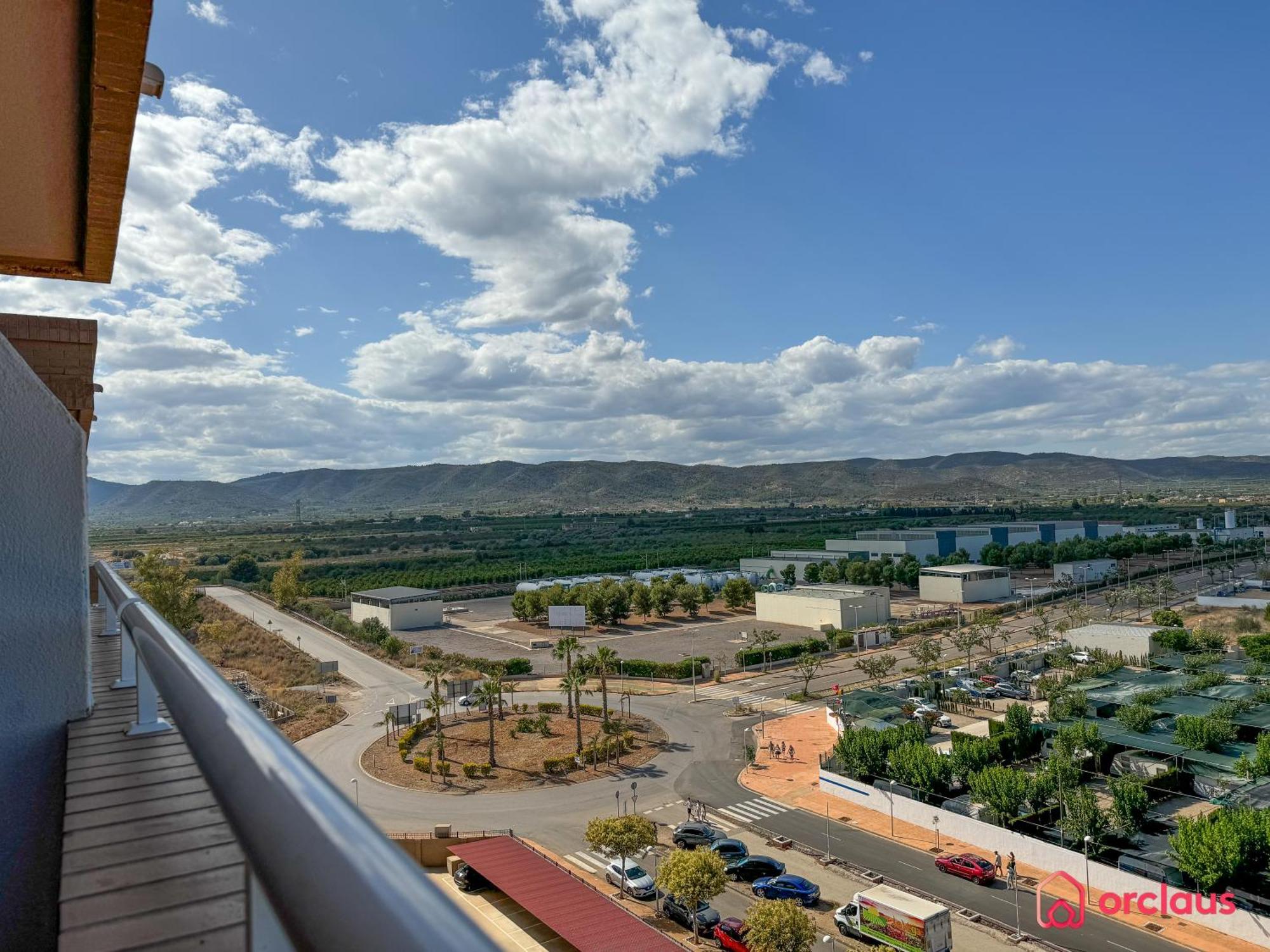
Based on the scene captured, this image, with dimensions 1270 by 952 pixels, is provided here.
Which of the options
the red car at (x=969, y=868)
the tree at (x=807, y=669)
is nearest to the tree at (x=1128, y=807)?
the red car at (x=969, y=868)

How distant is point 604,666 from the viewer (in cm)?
2853

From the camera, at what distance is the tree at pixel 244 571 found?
7300 centimetres

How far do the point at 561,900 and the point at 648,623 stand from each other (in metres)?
35.5

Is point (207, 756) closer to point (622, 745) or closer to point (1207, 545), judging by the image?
point (622, 745)

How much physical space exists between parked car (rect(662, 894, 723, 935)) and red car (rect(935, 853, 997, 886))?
574 cm

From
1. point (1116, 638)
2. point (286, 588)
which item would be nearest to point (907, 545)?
point (1116, 638)

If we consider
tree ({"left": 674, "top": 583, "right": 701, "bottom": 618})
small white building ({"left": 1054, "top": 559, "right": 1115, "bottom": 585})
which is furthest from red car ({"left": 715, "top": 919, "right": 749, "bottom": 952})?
small white building ({"left": 1054, "top": 559, "right": 1115, "bottom": 585})

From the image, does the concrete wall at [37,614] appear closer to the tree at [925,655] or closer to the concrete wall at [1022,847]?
the concrete wall at [1022,847]

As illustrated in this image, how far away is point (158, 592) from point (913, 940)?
26.4 metres

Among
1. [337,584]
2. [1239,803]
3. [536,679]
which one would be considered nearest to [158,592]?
[536,679]

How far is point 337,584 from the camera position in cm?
6556

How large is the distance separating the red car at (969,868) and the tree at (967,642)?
18775 mm

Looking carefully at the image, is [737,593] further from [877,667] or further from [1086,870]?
[1086,870]

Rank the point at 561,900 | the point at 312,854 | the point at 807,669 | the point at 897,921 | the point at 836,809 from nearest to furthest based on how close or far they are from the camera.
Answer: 1. the point at 312,854
2. the point at 897,921
3. the point at 561,900
4. the point at 836,809
5. the point at 807,669
